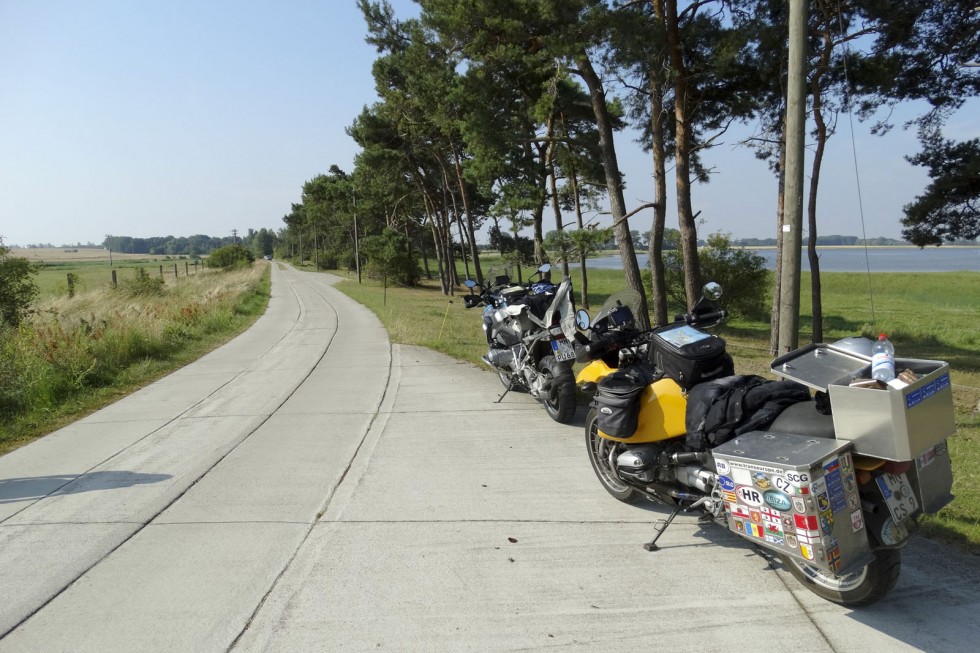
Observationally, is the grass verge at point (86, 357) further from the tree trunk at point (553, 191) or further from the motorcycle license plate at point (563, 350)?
the tree trunk at point (553, 191)

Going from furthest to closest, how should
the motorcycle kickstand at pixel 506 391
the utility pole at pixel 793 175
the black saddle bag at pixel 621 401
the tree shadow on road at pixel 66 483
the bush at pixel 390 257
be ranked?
the bush at pixel 390 257 → the motorcycle kickstand at pixel 506 391 → the utility pole at pixel 793 175 → the tree shadow on road at pixel 66 483 → the black saddle bag at pixel 621 401

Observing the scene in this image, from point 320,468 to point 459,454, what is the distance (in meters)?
1.20

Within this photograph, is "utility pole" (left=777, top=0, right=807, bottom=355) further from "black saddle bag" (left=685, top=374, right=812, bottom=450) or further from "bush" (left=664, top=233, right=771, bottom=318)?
"bush" (left=664, top=233, right=771, bottom=318)

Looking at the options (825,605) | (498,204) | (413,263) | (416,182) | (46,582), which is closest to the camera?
(825,605)

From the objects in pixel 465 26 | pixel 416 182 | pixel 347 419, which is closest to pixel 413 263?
pixel 416 182

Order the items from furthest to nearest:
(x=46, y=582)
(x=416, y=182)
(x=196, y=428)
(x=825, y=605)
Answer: (x=416, y=182) < (x=196, y=428) < (x=46, y=582) < (x=825, y=605)

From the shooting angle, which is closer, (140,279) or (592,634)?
(592,634)

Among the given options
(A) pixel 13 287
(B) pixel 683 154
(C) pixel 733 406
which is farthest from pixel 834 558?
(A) pixel 13 287

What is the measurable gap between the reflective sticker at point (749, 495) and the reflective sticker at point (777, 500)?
0.12ft

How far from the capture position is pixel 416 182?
39500mm

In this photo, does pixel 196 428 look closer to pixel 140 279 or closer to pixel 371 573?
pixel 371 573

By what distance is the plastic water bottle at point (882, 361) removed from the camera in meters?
2.84

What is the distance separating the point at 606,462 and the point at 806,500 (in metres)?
1.94

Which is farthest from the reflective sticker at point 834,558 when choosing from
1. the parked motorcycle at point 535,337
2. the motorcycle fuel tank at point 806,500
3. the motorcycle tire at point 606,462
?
the parked motorcycle at point 535,337
